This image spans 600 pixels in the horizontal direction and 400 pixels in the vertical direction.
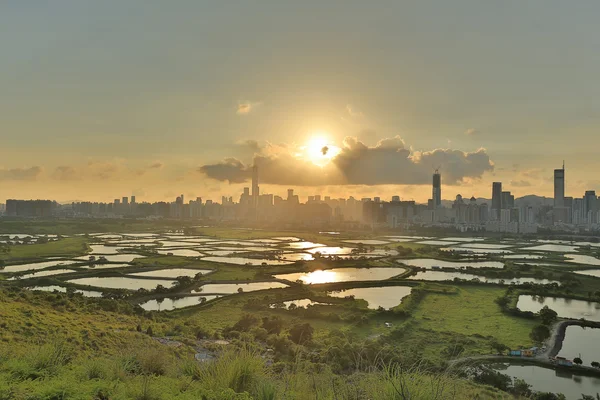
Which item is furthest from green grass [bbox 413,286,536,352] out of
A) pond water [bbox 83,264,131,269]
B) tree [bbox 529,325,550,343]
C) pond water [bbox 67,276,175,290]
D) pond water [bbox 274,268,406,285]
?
pond water [bbox 83,264,131,269]

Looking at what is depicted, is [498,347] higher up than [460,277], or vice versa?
[498,347]

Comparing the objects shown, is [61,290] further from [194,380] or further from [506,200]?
[506,200]

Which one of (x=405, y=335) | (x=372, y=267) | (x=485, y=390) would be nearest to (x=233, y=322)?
(x=405, y=335)

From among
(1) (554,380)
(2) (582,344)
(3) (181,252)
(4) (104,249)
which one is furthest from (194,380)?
(4) (104,249)

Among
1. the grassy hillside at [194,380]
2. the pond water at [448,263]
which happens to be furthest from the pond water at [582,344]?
the pond water at [448,263]

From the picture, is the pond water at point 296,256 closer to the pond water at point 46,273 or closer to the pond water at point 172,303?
the pond water at point 172,303

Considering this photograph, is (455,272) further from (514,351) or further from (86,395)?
(86,395)
